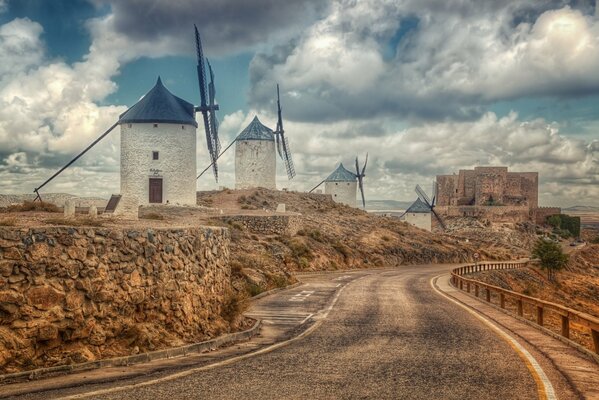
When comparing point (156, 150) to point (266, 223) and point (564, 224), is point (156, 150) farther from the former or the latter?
point (564, 224)

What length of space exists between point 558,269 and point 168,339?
197ft

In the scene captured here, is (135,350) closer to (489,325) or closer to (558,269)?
(489,325)

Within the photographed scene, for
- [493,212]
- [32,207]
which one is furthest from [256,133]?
[493,212]

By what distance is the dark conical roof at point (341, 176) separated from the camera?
107 metres

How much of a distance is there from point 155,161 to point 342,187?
5972cm

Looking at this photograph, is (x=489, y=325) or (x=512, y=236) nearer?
(x=489, y=325)

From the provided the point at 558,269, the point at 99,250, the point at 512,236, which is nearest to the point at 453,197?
the point at 512,236

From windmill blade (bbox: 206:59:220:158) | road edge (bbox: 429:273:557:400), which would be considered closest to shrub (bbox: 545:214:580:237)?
windmill blade (bbox: 206:59:220:158)

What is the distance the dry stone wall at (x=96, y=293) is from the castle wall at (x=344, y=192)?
90.4 metres

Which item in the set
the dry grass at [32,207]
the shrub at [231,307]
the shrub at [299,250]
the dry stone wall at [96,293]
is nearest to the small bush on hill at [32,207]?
the dry grass at [32,207]

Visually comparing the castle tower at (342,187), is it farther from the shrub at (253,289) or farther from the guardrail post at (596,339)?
the guardrail post at (596,339)

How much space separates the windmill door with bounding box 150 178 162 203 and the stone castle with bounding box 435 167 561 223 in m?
90.6

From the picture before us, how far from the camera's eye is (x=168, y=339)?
44.9 ft

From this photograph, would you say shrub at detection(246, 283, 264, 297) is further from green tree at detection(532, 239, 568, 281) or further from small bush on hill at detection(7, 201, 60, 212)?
green tree at detection(532, 239, 568, 281)
